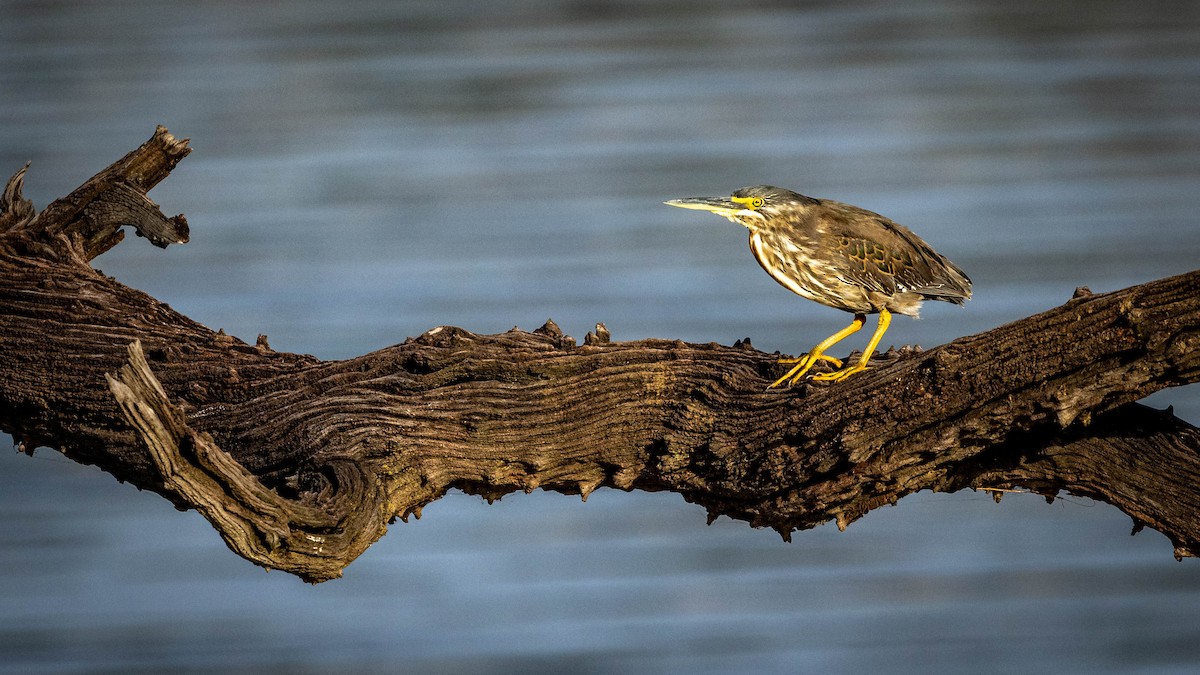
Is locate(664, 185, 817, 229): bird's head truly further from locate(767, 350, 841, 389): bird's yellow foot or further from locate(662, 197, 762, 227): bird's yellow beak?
locate(767, 350, 841, 389): bird's yellow foot

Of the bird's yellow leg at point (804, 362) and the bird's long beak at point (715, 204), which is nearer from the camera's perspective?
the bird's yellow leg at point (804, 362)

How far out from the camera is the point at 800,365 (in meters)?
1.91

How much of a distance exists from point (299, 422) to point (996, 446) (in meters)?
0.98

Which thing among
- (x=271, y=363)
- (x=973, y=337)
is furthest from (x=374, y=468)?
(x=973, y=337)

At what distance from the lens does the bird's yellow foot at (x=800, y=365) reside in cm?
187

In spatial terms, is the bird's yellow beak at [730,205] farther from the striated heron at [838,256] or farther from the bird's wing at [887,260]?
the bird's wing at [887,260]

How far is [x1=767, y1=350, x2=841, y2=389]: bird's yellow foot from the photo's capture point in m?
1.87

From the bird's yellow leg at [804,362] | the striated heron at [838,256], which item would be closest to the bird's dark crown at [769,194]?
the striated heron at [838,256]

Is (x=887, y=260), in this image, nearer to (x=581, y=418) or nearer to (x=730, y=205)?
(x=730, y=205)

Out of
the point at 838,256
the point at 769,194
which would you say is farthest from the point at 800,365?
the point at 769,194

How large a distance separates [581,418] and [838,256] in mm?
483

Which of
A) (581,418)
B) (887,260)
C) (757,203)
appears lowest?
(581,418)

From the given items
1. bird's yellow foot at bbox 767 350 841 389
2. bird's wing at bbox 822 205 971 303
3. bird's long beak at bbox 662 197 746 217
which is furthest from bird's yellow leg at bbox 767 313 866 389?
bird's long beak at bbox 662 197 746 217

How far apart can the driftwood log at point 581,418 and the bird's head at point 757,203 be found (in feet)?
0.83
